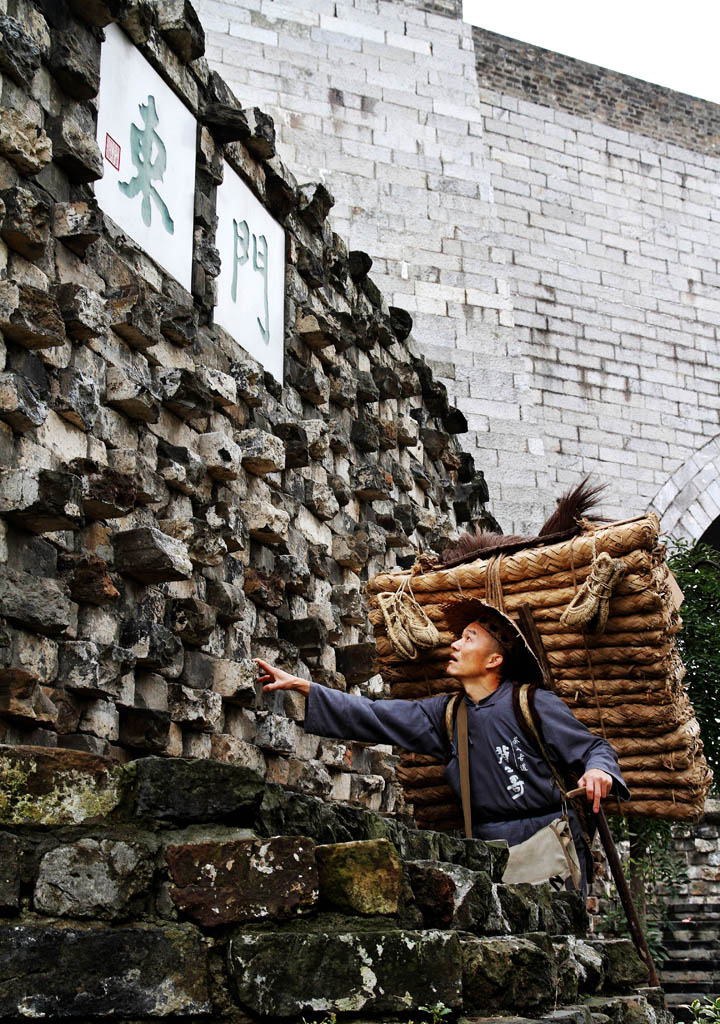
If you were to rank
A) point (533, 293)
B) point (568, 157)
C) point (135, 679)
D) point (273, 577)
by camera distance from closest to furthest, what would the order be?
point (135, 679) → point (273, 577) → point (533, 293) → point (568, 157)

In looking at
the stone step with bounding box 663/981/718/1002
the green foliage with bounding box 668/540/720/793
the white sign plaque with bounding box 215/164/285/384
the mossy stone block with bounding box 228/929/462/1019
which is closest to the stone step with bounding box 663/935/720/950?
the stone step with bounding box 663/981/718/1002

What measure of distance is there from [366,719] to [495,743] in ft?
1.41

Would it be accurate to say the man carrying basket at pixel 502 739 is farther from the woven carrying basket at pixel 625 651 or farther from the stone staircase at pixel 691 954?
the stone staircase at pixel 691 954

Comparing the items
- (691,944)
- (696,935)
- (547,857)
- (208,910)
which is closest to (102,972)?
(208,910)

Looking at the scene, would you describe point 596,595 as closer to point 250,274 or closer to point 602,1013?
point 602,1013

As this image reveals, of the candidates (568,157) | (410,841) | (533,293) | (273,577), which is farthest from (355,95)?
(410,841)

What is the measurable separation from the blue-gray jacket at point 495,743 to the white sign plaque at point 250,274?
2130 millimetres

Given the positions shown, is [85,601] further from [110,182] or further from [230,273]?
[230,273]

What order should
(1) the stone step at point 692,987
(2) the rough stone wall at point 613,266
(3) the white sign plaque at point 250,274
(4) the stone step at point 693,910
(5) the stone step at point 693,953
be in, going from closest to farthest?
1. (3) the white sign plaque at point 250,274
2. (1) the stone step at point 692,987
3. (5) the stone step at point 693,953
4. (4) the stone step at point 693,910
5. (2) the rough stone wall at point 613,266

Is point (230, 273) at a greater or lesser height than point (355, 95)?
lesser

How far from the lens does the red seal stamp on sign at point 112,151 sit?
471cm

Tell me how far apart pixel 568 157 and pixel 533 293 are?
2.22m

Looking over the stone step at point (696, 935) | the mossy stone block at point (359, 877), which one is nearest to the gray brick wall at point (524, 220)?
the stone step at point (696, 935)

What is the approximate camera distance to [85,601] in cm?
411
